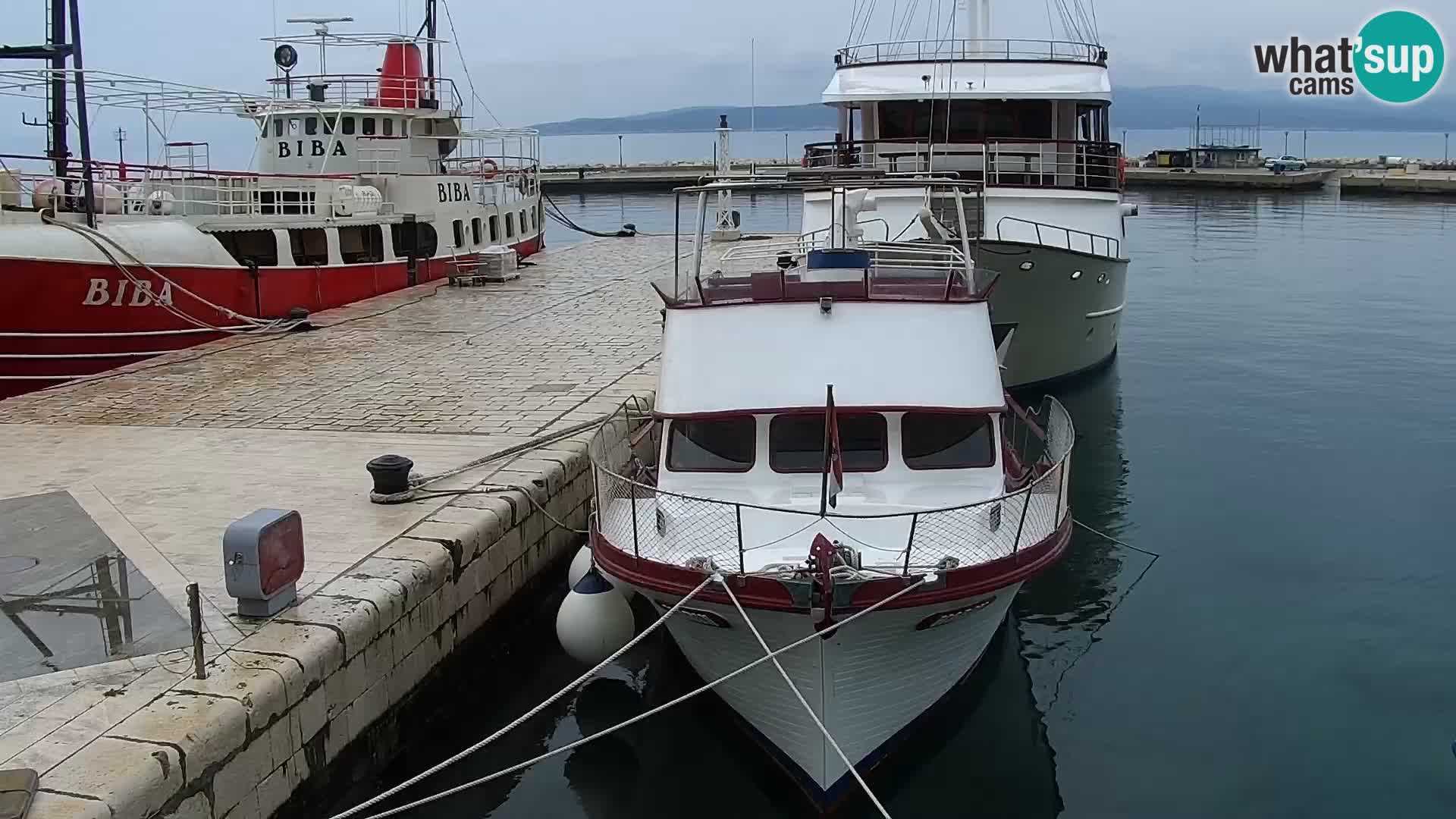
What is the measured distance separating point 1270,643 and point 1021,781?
11.5 feet

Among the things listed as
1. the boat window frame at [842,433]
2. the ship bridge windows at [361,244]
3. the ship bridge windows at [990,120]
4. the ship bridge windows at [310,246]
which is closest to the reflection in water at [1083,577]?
the boat window frame at [842,433]

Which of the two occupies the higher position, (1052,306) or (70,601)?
(1052,306)

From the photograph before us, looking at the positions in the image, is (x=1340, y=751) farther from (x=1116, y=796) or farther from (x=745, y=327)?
(x=745, y=327)

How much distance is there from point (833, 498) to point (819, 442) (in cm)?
69

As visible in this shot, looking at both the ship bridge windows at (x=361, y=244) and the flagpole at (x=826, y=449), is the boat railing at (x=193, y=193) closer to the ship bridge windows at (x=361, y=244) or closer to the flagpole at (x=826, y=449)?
the ship bridge windows at (x=361, y=244)

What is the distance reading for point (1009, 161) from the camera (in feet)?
67.1

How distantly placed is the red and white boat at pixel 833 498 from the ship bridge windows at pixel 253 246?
46.9ft

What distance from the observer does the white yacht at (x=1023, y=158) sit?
19281 mm

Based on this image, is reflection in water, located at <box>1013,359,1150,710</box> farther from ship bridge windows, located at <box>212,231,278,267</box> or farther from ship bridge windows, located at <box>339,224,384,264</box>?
ship bridge windows, located at <box>212,231,278,267</box>

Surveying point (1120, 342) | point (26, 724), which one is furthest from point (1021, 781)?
point (1120, 342)

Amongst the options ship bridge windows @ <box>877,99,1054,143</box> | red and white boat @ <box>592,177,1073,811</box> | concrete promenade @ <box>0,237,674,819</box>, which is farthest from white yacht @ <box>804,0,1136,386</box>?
red and white boat @ <box>592,177,1073,811</box>

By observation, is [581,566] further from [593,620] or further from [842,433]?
[842,433]

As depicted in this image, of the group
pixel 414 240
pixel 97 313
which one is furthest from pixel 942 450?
pixel 414 240

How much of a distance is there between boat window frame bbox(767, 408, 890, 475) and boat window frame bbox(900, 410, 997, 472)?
0.38 ft
